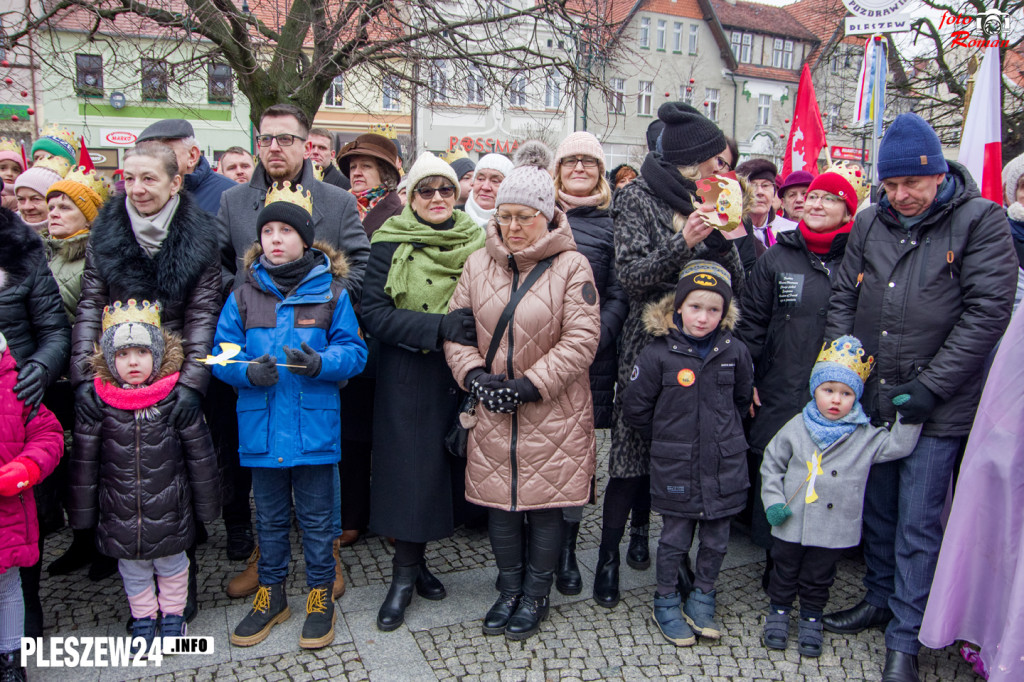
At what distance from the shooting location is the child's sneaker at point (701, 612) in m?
3.41

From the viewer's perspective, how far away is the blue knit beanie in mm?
3137

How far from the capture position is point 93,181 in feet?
13.1

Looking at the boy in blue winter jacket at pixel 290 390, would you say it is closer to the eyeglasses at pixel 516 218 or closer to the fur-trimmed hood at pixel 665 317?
the eyeglasses at pixel 516 218

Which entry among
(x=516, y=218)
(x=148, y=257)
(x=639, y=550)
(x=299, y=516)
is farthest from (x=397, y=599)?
(x=148, y=257)

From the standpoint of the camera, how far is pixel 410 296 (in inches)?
137

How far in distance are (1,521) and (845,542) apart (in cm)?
353

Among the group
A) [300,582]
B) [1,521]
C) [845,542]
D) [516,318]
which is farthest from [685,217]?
[1,521]

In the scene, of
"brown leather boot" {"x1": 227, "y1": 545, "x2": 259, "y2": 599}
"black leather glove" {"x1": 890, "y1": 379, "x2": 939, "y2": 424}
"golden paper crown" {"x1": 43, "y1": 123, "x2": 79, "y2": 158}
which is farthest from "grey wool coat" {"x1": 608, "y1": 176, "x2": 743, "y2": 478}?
"golden paper crown" {"x1": 43, "y1": 123, "x2": 79, "y2": 158}

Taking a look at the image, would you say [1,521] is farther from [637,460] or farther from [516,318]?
[637,460]

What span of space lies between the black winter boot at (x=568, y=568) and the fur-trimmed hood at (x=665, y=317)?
1.12m

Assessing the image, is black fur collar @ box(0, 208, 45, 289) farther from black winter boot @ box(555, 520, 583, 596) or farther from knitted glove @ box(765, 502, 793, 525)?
knitted glove @ box(765, 502, 793, 525)

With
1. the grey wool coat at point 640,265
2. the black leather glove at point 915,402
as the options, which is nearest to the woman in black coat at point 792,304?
the grey wool coat at point 640,265

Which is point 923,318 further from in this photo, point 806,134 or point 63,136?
point 63,136

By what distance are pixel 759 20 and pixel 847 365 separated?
42.3 metres
